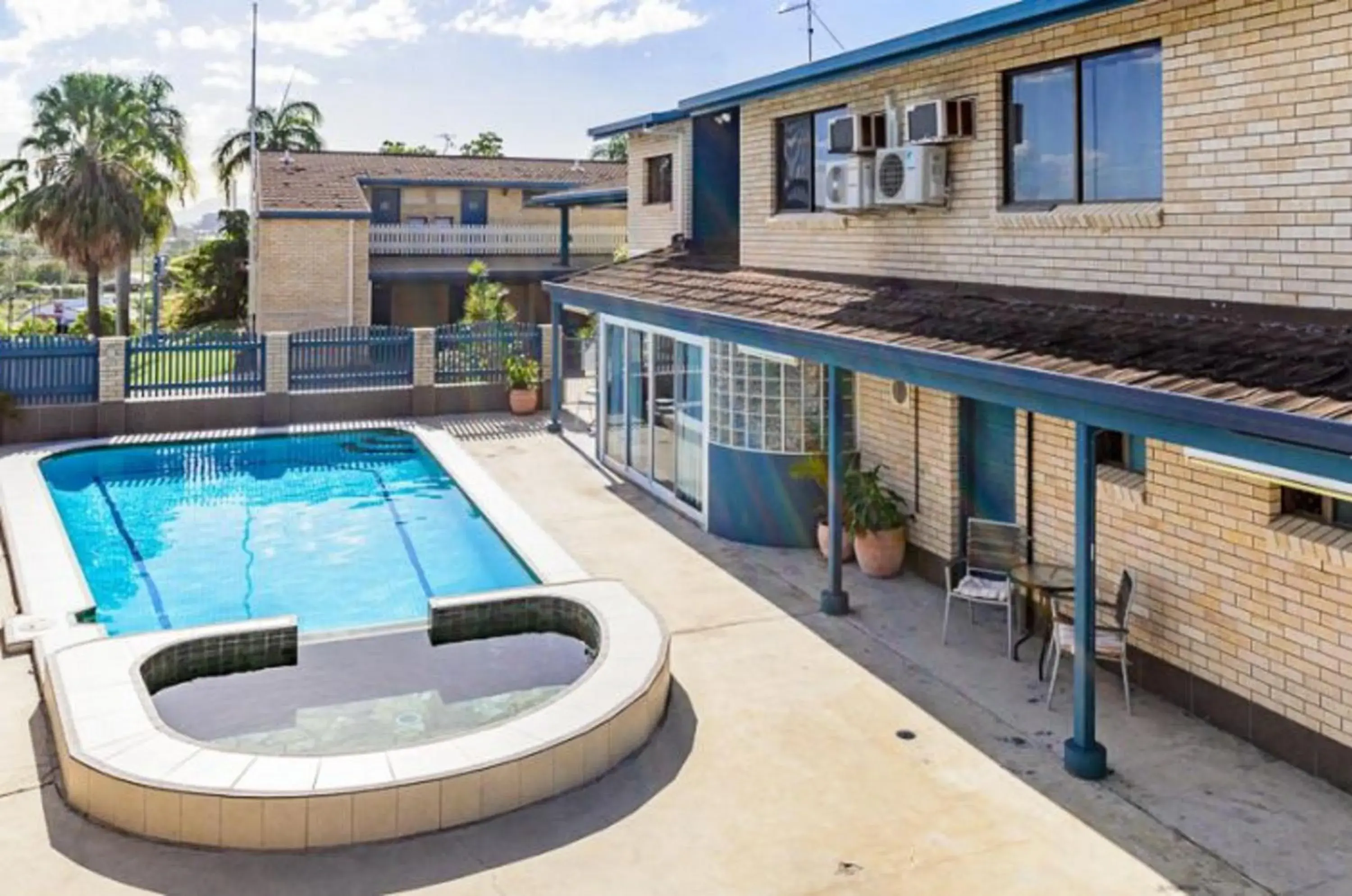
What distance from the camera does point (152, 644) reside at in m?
8.62

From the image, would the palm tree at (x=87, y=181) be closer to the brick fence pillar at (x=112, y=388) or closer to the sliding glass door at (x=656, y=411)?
the brick fence pillar at (x=112, y=388)

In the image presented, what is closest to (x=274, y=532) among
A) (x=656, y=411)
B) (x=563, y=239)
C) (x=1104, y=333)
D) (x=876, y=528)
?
(x=656, y=411)

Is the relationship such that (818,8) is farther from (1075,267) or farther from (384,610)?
(384,610)

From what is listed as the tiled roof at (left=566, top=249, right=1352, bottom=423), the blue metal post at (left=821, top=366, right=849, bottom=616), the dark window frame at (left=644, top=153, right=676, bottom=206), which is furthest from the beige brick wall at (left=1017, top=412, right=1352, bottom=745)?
the dark window frame at (left=644, top=153, right=676, bottom=206)

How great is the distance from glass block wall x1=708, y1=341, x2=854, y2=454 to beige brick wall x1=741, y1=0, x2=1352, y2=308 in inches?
90.9

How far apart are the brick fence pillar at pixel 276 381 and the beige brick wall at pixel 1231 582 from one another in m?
16.7

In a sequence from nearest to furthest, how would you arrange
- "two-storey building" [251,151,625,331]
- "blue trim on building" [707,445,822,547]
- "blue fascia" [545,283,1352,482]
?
"blue fascia" [545,283,1352,482] → "blue trim on building" [707,445,822,547] → "two-storey building" [251,151,625,331]

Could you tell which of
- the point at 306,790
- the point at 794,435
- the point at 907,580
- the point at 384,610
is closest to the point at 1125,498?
the point at 907,580

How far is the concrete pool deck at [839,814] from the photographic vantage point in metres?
5.94

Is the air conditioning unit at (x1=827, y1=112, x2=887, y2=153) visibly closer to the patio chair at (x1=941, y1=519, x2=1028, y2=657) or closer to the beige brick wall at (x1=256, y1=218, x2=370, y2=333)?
the patio chair at (x1=941, y1=519, x2=1028, y2=657)

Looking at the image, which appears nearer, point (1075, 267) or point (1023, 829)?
point (1023, 829)

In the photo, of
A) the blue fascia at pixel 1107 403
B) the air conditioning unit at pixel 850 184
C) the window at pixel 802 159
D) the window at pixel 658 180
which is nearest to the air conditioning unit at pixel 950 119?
the air conditioning unit at pixel 850 184

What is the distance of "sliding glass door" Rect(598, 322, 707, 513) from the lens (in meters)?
14.3

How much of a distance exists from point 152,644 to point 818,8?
1538cm
